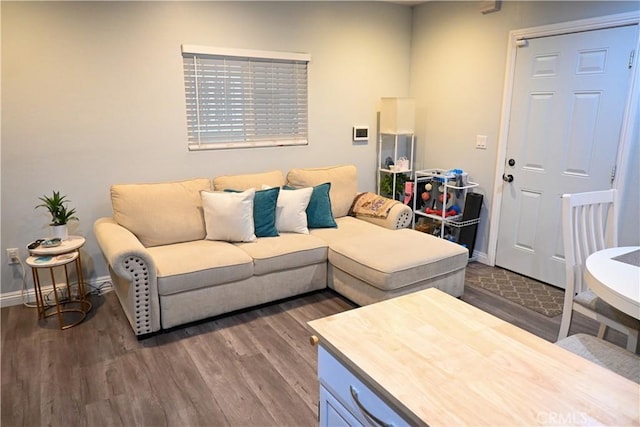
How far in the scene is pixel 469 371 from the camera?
41.8 inches

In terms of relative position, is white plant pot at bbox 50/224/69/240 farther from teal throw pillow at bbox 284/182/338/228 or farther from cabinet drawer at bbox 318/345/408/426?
cabinet drawer at bbox 318/345/408/426

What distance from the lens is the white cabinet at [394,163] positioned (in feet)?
15.0

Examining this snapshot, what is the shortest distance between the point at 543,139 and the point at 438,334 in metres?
2.97

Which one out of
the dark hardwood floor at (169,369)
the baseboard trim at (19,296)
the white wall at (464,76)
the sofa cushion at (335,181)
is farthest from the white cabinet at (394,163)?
the baseboard trim at (19,296)

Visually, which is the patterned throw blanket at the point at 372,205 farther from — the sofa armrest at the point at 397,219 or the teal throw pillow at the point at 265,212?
the teal throw pillow at the point at 265,212

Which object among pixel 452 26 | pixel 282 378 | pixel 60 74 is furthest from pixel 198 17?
pixel 282 378

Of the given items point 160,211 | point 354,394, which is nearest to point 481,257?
point 160,211

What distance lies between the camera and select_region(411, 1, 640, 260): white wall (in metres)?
3.74

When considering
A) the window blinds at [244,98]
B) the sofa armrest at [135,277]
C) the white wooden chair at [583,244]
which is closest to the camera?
the white wooden chair at [583,244]

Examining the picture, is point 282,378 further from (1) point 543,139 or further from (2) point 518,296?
(1) point 543,139

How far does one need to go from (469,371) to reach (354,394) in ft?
0.98

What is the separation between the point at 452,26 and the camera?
13.7 feet

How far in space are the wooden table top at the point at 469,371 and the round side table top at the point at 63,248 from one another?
229cm

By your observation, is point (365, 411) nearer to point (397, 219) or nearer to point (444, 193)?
point (397, 219)
